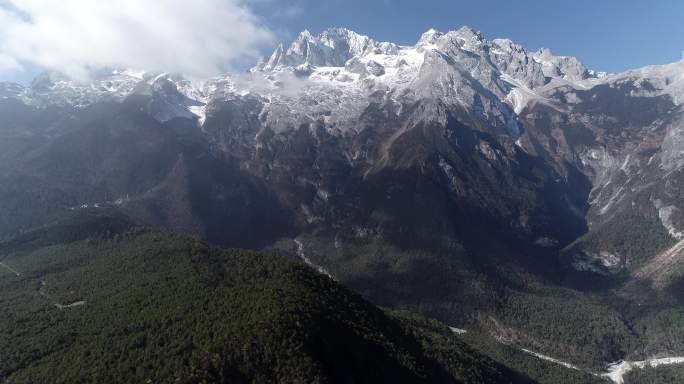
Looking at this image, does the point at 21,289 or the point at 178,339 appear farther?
the point at 21,289

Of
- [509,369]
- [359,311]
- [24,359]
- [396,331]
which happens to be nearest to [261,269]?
[359,311]

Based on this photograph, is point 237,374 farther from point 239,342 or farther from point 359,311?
point 359,311

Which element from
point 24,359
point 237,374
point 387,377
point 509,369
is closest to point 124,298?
point 24,359

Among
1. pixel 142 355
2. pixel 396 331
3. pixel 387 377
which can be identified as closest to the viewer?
pixel 142 355

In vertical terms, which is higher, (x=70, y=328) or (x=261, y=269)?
(x=261, y=269)

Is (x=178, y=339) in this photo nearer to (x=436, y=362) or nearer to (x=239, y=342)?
(x=239, y=342)

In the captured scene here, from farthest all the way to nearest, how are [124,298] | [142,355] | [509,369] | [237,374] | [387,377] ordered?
[509,369] → [124,298] → [387,377] → [142,355] → [237,374]

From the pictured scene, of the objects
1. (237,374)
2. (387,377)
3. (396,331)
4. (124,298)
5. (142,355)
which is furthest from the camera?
Result: (396,331)

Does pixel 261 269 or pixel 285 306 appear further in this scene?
pixel 261 269

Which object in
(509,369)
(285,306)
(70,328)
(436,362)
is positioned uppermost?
(285,306)
